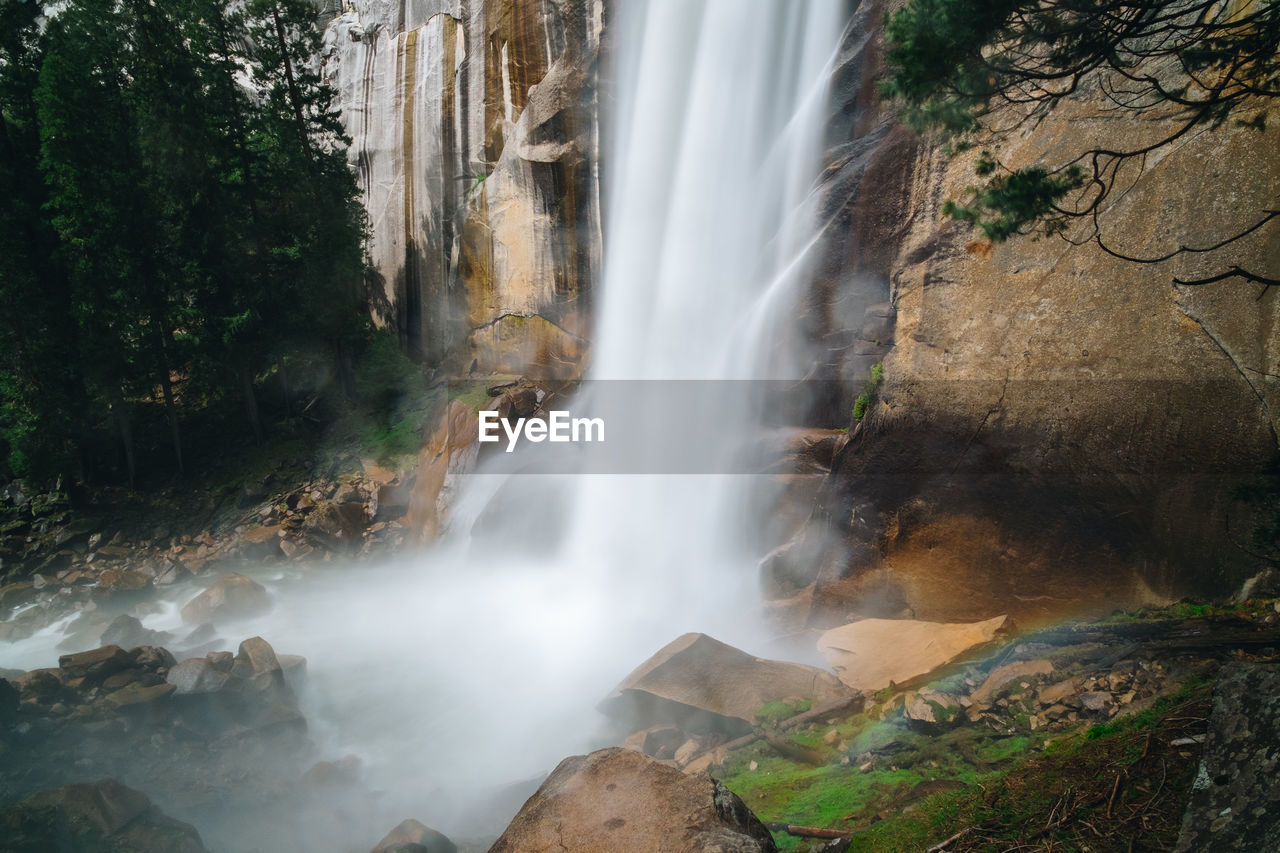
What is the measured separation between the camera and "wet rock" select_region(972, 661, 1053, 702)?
5.99 m

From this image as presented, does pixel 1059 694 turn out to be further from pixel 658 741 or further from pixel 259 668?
pixel 259 668

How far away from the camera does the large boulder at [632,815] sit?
12.7 ft

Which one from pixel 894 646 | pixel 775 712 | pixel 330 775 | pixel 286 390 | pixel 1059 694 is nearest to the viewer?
pixel 1059 694

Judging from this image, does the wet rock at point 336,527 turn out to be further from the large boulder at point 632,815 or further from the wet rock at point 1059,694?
the wet rock at point 1059,694

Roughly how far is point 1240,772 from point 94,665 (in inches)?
524

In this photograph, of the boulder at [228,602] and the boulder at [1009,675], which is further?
the boulder at [228,602]

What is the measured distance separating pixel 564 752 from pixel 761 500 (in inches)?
195

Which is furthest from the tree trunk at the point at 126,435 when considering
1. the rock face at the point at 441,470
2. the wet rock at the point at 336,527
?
the rock face at the point at 441,470

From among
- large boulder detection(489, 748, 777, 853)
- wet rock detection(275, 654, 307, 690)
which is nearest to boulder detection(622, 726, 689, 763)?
large boulder detection(489, 748, 777, 853)

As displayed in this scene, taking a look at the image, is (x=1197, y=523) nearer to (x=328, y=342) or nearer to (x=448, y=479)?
(x=448, y=479)

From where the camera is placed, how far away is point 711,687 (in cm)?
747

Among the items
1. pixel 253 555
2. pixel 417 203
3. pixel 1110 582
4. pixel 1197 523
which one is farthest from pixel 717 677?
pixel 417 203

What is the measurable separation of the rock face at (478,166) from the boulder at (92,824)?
14.7 m

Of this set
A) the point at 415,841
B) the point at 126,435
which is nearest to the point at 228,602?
the point at 126,435
